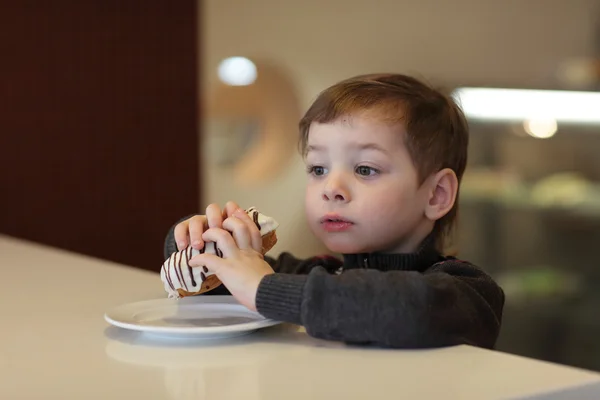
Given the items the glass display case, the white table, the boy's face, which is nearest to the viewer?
the white table

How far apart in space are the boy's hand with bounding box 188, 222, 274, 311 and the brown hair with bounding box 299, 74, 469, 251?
0.62 ft

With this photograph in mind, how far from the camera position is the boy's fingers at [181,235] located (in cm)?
104

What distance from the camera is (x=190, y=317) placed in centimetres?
100

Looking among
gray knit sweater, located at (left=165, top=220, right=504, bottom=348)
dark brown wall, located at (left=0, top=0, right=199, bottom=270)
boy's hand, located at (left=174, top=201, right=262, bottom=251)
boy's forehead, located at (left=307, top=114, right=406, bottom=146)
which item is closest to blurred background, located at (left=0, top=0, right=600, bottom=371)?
dark brown wall, located at (left=0, top=0, right=199, bottom=270)

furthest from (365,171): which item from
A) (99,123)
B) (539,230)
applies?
(539,230)

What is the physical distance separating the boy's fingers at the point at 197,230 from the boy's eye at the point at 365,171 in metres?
0.19

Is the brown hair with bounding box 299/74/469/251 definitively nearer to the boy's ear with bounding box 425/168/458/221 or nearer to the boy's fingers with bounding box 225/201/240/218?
the boy's ear with bounding box 425/168/458/221

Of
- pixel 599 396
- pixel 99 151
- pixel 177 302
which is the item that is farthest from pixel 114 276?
pixel 99 151

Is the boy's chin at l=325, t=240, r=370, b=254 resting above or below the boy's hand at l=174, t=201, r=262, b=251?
below

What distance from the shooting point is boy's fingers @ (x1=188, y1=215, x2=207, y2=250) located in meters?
0.99

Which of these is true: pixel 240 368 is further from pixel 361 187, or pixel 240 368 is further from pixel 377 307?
pixel 361 187

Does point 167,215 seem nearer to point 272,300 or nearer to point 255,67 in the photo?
point 255,67

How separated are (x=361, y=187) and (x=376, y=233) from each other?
59 mm

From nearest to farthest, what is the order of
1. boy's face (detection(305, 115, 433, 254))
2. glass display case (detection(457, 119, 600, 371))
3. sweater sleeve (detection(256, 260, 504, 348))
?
sweater sleeve (detection(256, 260, 504, 348)) < boy's face (detection(305, 115, 433, 254)) < glass display case (detection(457, 119, 600, 371))
